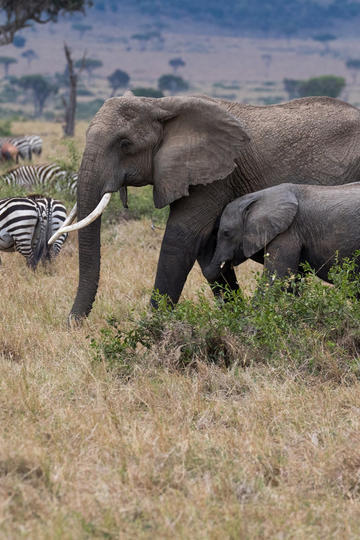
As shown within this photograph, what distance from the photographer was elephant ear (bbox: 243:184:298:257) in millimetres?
5766

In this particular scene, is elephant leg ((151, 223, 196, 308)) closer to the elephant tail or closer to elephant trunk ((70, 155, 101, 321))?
elephant trunk ((70, 155, 101, 321))

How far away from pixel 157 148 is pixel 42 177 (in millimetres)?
7626

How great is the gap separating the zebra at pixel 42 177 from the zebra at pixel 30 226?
370 cm

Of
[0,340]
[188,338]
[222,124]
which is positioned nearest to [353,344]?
[188,338]

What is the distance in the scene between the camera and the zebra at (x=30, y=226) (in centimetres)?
864

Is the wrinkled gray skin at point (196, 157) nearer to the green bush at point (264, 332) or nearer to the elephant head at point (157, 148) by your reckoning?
the elephant head at point (157, 148)

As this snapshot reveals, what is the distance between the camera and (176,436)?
4.35 m

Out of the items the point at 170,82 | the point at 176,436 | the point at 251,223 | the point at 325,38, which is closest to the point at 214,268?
the point at 251,223

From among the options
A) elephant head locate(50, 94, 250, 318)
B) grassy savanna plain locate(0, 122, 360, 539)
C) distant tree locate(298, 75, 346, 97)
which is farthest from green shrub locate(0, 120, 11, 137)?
distant tree locate(298, 75, 346, 97)

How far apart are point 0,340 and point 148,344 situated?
1.22 meters

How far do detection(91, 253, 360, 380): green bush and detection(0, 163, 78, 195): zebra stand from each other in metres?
7.54

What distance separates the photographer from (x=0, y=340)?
606 centimetres

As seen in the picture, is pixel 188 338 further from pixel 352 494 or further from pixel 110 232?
pixel 110 232

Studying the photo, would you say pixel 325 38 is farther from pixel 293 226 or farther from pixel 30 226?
pixel 293 226
